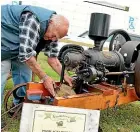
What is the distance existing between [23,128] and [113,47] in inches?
81.3

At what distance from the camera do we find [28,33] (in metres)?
3.36

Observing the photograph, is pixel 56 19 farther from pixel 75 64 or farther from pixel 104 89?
pixel 104 89

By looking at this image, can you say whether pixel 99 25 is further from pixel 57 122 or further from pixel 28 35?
pixel 57 122

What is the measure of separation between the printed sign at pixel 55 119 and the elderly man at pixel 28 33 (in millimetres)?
637

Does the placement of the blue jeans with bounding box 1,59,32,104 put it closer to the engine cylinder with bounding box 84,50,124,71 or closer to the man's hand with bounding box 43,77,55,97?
the man's hand with bounding box 43,77,55,97

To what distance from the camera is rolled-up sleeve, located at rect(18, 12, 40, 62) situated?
132 inches

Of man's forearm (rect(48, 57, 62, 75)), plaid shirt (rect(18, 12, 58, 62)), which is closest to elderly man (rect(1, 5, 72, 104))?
plaid shirt (rect(18, 12, 58, 62))

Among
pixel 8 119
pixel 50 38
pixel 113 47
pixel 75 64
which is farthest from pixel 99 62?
pixel 8 119

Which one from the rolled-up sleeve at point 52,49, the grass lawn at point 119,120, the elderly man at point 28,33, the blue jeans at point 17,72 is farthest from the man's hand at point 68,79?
the grass lawn at point 119,120

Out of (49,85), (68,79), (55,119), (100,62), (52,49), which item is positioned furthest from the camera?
(52,49)

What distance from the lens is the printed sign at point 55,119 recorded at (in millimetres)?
2688

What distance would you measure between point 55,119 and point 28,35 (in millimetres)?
1034

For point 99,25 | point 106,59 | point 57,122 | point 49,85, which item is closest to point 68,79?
point 49,85

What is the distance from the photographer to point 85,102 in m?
3.34
